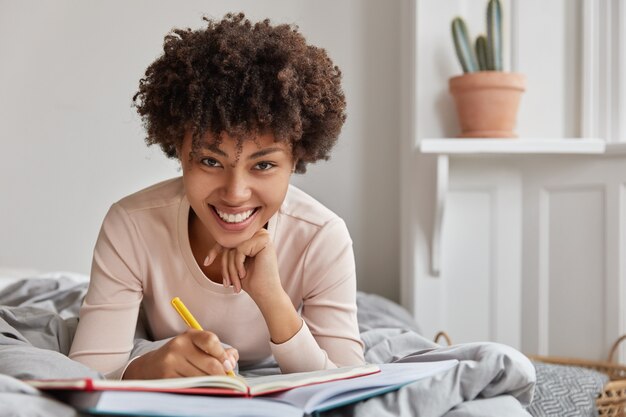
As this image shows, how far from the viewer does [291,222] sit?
1.33 m

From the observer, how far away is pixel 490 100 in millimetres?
2256

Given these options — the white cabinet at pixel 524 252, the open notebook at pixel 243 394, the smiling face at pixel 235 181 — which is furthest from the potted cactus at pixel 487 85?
the open notebook at pixel 243 394

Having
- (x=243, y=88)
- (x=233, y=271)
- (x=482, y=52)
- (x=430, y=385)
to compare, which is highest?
(x=482, y=52)

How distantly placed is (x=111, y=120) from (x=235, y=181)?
2091mm

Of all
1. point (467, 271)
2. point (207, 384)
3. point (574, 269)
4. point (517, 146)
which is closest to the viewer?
point (207, 384)

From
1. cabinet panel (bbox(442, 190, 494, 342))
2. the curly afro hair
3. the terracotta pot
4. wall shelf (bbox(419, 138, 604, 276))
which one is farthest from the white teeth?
cabinet panel (bbox(442, 190, 494, 342))

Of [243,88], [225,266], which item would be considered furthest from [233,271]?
[243,88]

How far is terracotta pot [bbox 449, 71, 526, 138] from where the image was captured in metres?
2.25

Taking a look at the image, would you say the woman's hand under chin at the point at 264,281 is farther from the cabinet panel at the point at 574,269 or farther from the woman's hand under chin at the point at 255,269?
the cabinet panel at the point at 574,269

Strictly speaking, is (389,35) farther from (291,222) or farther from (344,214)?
(291,222)

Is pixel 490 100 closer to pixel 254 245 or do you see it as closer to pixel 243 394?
pixel 254 245

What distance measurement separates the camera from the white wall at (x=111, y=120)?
2922 millimetres

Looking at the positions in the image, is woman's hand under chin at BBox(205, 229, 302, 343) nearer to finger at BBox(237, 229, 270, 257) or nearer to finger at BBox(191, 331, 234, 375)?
finger at BBox(237, 229, 270, 257)

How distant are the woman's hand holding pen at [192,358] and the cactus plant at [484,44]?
153cm
